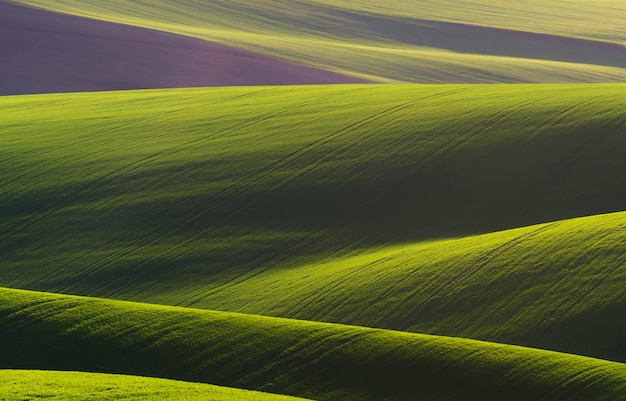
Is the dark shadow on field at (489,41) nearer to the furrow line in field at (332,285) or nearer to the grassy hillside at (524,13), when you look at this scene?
the grassy hillside at (524,13)

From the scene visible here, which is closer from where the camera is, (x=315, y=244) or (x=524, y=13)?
(x=315, y=244)

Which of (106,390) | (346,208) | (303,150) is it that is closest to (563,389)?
(106,390)

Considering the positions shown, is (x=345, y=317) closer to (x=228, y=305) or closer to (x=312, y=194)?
(x=228, y=305)

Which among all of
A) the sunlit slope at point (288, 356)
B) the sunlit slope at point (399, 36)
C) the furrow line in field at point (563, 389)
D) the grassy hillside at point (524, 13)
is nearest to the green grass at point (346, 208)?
the sunlit slope at point (288, 356)

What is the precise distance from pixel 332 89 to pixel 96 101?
30.3 feet

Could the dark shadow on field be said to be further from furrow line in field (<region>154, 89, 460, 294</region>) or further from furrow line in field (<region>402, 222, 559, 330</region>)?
furrow line in field (<region>402, 222, 559, 330</region>)

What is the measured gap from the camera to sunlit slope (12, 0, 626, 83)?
51719 mm

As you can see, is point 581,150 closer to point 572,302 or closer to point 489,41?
point 572,302

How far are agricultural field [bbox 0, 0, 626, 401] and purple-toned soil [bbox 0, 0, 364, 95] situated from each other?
8204 millimetres

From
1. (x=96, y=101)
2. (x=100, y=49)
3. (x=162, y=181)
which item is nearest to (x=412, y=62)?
(x=100, y=49)

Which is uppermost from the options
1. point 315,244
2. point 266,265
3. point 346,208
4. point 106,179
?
point 346,208

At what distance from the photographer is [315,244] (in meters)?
22.4

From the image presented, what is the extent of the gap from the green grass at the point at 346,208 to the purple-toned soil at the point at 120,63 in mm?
12950

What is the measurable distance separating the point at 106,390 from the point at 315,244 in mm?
10319
